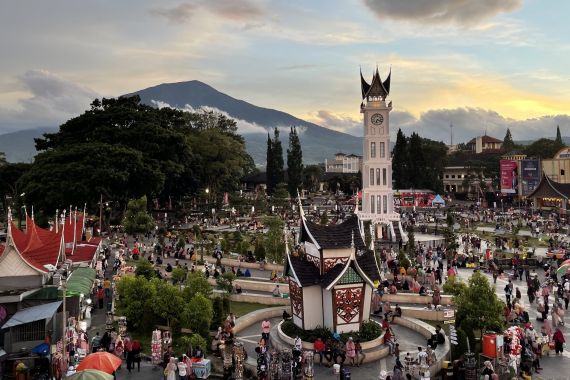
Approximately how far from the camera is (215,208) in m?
69.1

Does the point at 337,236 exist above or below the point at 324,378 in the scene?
above

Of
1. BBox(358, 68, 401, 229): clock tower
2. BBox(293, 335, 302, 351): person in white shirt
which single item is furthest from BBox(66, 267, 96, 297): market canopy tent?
BBox(358, 68, 401, 229): clock tower

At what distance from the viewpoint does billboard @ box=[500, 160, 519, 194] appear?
279ft

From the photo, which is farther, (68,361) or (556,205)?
(556,205)

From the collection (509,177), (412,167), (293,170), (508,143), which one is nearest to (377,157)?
(412,167)

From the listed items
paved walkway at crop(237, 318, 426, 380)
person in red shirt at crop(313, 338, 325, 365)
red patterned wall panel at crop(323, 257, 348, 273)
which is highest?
red patterned wall panel at crop(323, 257, 348, 273)

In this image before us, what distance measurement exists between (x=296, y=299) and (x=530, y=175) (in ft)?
234

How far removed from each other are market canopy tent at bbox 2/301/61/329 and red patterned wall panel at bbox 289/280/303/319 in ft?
31.1

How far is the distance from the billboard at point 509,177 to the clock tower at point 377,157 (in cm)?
3692

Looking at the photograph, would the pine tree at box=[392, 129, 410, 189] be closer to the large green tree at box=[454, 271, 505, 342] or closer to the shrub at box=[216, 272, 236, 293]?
the shrub at box=[216, 272, 236, 293]

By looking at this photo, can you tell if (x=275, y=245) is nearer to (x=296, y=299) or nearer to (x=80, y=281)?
(x=296, y=299)

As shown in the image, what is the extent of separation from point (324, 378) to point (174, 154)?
4812 centimetres

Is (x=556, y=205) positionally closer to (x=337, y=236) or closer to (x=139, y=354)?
(x=337, y=236)

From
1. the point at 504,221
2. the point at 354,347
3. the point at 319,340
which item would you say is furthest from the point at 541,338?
the point at 504,221
